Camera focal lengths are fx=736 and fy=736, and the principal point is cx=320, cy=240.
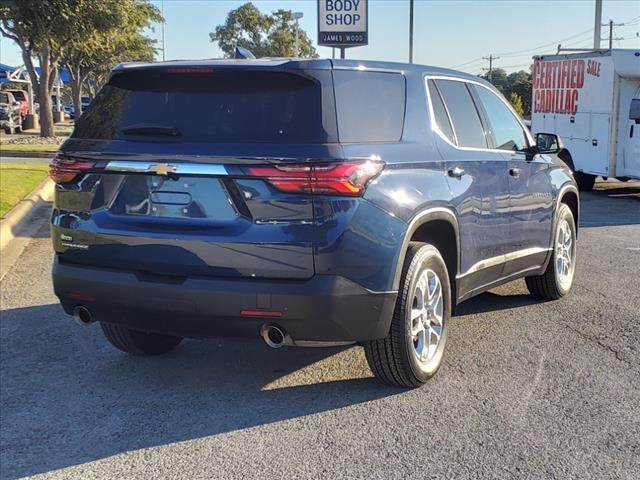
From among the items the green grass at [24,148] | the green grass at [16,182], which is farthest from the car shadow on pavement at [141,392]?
the green grass at [24,148]

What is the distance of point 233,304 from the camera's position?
3773 millimetres

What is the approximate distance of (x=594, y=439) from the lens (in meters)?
3.80

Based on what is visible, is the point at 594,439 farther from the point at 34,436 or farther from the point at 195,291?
the point at 34,436

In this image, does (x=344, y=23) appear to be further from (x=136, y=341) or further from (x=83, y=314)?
(x=83, y=314)

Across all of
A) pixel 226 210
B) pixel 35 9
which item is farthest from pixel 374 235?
pixel 35 9

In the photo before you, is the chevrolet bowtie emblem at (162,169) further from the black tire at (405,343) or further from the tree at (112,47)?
the tree at (112,47)

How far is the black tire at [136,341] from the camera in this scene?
16.3ft

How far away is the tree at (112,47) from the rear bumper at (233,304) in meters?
15.9

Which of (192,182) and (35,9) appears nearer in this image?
(192,182)

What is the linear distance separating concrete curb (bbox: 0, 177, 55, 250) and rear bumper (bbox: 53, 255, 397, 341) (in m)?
5.62

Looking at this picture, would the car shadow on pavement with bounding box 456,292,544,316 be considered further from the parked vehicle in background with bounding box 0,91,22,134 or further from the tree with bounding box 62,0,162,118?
the parked vehicle in background with bounding box 0,91,22,134

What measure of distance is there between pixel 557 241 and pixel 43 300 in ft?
15.3

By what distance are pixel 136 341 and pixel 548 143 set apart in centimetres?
371

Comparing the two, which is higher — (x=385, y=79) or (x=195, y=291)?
(x=385, y=79)
